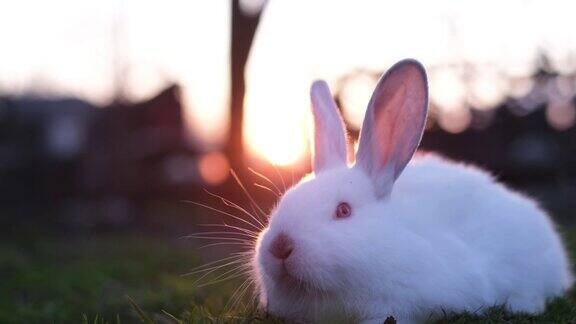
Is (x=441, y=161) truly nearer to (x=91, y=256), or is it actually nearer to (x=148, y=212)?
(x=91, y=256)

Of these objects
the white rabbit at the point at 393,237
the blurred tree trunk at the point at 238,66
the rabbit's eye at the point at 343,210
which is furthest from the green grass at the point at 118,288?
the blurred tree trunk at the point at 238,66

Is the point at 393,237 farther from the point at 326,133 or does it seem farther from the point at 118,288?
the point at 118,288

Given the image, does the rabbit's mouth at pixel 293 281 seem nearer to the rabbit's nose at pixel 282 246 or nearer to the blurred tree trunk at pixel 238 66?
the rabbit's nose at pixel 282 246

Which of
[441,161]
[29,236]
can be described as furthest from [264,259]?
[29,236]

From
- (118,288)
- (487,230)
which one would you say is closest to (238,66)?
(118,288)

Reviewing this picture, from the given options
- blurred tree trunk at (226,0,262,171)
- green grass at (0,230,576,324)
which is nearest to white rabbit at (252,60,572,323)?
green grass at (0,230,576,324)
